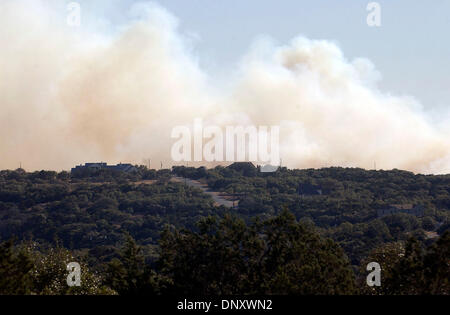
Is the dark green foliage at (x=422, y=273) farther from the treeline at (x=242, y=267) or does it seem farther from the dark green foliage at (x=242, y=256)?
the dark green foliage at (x=242, y=256)

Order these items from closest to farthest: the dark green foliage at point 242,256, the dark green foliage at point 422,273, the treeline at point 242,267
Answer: the dark green foliage at point 422,273
the treeline at point 242,267
the dark green foliage at point 242,256

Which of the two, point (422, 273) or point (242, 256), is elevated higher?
point (242, 256)

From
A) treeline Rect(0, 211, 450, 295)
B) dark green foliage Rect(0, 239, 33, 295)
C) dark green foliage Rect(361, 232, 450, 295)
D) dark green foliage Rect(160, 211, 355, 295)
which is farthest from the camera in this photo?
dark green foliage Rect(160, 211, 355, 295)

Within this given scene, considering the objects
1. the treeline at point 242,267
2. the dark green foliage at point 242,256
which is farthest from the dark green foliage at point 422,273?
the dark green foliage at point 242,256

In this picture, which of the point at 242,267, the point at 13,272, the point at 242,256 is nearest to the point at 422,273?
the point at 242,267

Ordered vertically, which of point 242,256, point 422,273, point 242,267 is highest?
point 242,256

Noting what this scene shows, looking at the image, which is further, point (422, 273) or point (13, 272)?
point (13, 272)

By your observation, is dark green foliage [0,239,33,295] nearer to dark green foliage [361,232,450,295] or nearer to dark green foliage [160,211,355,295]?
dark green foliage [160,211,355,295]

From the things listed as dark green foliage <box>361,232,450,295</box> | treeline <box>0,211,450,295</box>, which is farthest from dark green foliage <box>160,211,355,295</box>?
dark green foliage <box>361,232,450,295</box>

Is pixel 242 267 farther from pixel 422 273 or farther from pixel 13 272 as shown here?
pixel 13 272

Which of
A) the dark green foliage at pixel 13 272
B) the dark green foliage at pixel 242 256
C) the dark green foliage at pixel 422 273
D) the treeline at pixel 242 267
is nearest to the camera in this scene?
the dark green foliage at pixel 13 272

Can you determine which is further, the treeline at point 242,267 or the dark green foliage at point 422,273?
the treeline at point 242,267
